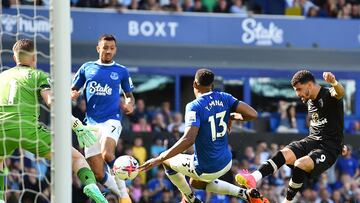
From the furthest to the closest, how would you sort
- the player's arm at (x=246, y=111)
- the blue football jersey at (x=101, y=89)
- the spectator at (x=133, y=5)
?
the spectator at (x=133, y=5)
the blue football jersey at (x=101, y=89)
the player's arm at (x=246, y=111)

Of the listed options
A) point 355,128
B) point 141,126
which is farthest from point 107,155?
point 355,128

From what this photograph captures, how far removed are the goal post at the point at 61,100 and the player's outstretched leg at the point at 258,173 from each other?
13.2 feet

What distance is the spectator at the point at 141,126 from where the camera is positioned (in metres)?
24.8

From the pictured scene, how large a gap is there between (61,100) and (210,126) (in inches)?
148

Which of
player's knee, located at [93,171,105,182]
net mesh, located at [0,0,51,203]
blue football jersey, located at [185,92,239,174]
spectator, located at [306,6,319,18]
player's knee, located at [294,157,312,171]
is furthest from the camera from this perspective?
spectator, located at [306,6,319,18]

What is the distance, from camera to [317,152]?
14445 mm

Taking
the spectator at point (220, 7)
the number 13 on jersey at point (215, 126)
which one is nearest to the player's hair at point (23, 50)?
the number 13 on jersey at point (215, 126)

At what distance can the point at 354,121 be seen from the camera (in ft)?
94.5

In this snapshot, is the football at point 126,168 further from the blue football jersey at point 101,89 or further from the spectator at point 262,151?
the spectator at point 262,151

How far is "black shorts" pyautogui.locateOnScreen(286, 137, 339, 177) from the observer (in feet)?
47.2

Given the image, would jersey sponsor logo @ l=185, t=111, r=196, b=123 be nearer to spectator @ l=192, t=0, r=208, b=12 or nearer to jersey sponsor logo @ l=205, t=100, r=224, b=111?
jersey sponsor logo @ l=205, t=100, r=224, b=111

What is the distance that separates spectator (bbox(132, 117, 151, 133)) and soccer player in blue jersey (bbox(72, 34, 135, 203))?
10.0 m

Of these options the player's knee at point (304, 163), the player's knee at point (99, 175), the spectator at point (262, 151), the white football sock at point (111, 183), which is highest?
the player's knee at point (304, 163)

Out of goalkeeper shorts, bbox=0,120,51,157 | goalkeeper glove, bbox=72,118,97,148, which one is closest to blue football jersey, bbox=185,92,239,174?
goalkeeper glove, bbox=72,118,97,148
